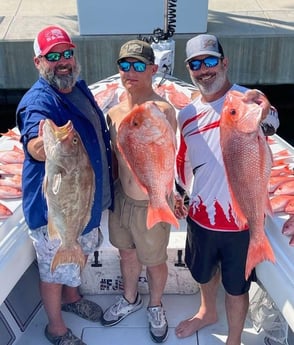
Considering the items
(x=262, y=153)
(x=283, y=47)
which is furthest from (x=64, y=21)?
(x=262, y=153)

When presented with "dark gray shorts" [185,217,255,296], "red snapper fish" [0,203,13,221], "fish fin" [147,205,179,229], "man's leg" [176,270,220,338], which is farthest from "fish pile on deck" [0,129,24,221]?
"man's leg" [176,270,220,338]

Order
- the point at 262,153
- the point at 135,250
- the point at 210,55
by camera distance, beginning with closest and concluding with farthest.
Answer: the point at 262,153 < the point at 210,55 < the point at 135,250

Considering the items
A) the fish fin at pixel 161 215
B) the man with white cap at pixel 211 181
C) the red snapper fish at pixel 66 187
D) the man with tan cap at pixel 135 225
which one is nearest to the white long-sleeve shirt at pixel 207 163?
the man with white cap at pixel 211 181

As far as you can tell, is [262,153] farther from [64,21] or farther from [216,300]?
[64,21]

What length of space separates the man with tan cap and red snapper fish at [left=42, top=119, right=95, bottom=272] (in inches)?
16.6

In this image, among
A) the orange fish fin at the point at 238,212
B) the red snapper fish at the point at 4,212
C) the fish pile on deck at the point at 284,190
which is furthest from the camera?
the red snapper fish at the point at 4,212

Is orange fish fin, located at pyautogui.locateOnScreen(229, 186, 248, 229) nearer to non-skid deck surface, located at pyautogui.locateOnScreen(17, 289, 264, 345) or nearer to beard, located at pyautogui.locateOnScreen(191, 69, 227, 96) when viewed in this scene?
beard, located at pyautogui.locateOnScreen(191, 69, 227, 96)

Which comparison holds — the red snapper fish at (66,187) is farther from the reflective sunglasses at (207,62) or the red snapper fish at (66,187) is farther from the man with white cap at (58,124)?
the reflective sunglasses at (207,62)

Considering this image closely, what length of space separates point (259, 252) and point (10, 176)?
1.81 meters

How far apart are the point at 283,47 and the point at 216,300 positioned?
18.9 feet

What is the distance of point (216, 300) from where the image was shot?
3.43m

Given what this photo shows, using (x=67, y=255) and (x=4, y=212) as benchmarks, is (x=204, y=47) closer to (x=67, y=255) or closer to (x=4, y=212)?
(x=67, y=255)

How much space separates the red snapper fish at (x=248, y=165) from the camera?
2096 millimetres

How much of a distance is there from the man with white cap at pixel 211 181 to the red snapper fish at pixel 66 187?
23.8 inches
